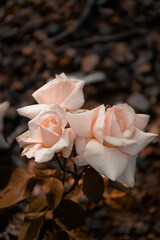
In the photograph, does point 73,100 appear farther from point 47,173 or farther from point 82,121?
point 47,173

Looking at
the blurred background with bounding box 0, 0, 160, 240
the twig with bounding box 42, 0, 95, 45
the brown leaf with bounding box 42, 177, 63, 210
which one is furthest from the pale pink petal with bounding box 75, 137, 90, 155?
the twig with bounding box 42, 0, 95, 45

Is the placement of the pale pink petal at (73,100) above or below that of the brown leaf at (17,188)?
above

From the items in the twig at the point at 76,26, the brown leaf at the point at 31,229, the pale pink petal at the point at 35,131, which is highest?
the pale pink petal at the point at 35,131

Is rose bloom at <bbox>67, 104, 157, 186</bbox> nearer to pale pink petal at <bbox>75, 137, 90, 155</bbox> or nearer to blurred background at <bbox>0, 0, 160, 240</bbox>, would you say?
pale pink petal at <bbox>75, 137, 90, 155</bbox>

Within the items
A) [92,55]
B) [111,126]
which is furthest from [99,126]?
[92,55]

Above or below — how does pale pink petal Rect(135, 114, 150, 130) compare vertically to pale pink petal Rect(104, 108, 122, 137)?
below

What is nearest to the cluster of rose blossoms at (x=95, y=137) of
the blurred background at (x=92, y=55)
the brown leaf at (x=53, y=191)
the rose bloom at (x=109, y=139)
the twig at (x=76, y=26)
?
the rose bloom at (x=109, y=139)

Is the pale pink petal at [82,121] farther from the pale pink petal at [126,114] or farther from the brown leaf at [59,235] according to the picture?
the brown leaf at [59,235]

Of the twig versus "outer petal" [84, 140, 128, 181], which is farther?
the twig
